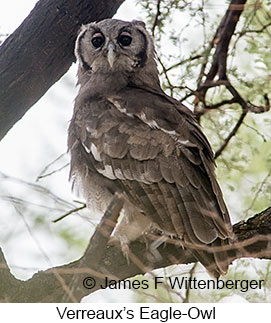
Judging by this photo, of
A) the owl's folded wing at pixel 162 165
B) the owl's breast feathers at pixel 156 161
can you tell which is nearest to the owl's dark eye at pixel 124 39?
the owl's breast feathers at pixel 156 161

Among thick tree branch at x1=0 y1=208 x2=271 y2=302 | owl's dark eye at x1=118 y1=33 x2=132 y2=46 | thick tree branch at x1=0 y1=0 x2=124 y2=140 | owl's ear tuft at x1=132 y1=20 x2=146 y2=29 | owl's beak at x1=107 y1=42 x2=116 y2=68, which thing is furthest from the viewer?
owl's ear tuft at x1=132 y1=20 x2=146 y2=29

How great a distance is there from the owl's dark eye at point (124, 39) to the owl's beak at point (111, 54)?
77 millimetres

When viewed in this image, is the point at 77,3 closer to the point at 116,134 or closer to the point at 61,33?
the point at 61,33

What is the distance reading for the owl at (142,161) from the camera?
396 centimetres

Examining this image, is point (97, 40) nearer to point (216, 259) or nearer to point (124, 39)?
point (124, 39)

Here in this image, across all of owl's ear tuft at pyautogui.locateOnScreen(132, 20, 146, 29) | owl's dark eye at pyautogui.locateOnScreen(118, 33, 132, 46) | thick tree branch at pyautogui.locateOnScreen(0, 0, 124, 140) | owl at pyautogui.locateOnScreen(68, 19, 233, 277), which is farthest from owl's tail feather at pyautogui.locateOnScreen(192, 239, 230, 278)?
owl's ear tuft at pyautogui.locateOnScreen(132, 20, 146, 29)

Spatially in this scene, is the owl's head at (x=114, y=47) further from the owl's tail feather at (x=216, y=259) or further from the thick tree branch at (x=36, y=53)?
the owl's tail feather at (x=216, y=259)

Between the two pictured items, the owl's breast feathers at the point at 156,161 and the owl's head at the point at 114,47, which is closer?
the owl's breast feathers at the point at 156,161

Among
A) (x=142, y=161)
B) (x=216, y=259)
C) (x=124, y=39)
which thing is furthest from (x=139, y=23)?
(x=216, y=259)

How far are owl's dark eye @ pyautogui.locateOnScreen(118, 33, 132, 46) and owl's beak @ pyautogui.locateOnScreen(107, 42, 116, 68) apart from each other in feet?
0.25

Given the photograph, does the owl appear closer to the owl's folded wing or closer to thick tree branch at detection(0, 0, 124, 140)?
the owl's folded wing

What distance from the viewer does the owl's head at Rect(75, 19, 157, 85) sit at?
15.8 feet
